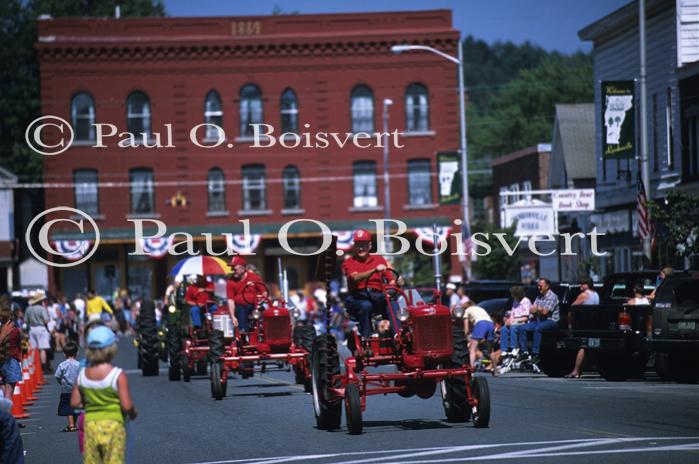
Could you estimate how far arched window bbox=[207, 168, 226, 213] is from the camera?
68.9 meters

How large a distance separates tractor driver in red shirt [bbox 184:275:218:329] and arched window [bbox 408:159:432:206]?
39287mm

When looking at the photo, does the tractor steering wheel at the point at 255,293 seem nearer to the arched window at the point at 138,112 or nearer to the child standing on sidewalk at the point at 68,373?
the child standing on sidewalk at the point at 68,373

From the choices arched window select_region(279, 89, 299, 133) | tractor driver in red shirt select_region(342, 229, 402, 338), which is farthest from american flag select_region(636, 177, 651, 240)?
arched window select_region(279, 89, 299, 133)

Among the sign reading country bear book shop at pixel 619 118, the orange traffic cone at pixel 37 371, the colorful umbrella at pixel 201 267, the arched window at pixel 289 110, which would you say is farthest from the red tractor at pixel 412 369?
the arched window at pixel 289 110

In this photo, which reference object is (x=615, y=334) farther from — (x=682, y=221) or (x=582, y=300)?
(x=682, y=221)

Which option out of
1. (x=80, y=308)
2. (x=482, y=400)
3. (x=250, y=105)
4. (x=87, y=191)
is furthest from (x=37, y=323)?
(x=250, y=105)

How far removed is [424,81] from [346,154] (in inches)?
200

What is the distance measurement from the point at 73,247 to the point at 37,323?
33765mm

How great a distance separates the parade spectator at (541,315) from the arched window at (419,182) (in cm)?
3977

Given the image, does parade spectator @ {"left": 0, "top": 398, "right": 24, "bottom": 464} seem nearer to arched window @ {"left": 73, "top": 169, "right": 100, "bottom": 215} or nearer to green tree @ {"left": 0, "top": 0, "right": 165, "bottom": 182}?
arched window @ {"left": 73, "top": 169, "right": 100, "bottom": 215}

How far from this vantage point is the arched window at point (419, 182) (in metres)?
69.2

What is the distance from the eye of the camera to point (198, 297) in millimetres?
29734

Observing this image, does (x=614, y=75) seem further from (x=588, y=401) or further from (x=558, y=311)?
(x=588, y=401)

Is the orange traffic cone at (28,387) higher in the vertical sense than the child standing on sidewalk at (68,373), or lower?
lower
